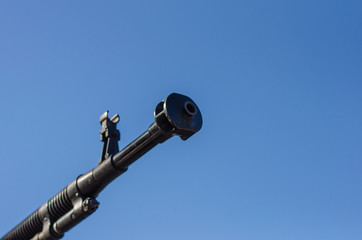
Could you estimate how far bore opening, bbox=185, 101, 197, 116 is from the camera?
4664mm

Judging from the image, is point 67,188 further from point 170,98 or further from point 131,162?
point 170,98

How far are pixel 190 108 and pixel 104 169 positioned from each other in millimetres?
1606

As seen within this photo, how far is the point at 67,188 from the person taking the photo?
5.93 metres

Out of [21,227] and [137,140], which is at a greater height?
[137,140]

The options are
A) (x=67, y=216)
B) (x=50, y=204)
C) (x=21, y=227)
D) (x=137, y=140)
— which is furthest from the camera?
(x=21, y=227)

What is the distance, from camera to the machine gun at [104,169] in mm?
4656

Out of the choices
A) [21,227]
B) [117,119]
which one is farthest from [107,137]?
[21,227]

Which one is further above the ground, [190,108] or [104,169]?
[190,108]

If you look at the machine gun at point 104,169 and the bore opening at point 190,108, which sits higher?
the bore opening at point 190,108

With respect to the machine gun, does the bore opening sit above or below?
above

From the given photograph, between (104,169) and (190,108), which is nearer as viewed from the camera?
(190,108)

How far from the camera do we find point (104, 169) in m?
5.43

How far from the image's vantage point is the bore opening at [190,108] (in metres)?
4.66

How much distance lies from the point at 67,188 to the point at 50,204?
0.57 m
